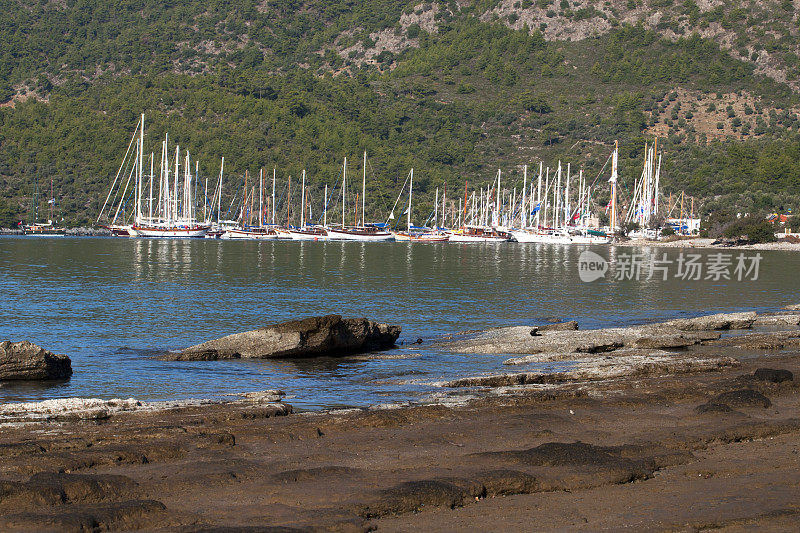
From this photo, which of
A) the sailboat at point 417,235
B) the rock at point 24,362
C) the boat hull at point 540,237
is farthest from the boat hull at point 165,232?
the rock at point 24,362

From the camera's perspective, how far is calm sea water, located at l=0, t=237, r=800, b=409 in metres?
19.7

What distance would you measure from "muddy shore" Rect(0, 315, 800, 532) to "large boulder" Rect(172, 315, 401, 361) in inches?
233

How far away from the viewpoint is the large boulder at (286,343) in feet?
74.8

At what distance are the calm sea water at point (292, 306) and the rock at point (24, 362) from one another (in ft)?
1.76

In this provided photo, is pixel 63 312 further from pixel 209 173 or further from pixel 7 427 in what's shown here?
pixel 209 173

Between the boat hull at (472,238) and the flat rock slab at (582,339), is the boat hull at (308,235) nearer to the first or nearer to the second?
the boat hull at (472,238)

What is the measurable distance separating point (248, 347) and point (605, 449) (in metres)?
12.9

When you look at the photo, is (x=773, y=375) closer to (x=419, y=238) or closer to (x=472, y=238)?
(x=472, y=238)

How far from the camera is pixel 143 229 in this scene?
125m

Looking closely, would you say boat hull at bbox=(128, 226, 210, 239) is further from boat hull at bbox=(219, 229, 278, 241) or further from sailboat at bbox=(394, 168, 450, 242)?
sailboat at bbox=(394, 168, 450, 242)

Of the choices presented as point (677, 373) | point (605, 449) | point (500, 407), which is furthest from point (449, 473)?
point (677, 373)

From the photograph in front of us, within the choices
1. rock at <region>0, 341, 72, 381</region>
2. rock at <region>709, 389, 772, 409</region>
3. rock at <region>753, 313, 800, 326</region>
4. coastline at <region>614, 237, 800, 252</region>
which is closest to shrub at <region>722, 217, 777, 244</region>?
coastline at <region>614, 237, 800, 252</region>

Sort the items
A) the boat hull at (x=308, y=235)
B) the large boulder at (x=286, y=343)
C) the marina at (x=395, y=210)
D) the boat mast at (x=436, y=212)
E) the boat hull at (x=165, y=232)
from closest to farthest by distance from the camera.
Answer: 1. the large boulder at (x=286, y=343)
2. the boat hull at (x=165, y=232)
3. the marina at (x=395, y=210)
4. the boat hull at (x=308, y=235)
5. the boat mast at (x=436, y=212)

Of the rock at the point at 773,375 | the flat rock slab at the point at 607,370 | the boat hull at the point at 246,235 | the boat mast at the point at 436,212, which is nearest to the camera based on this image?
the rock at the point at 773,375
